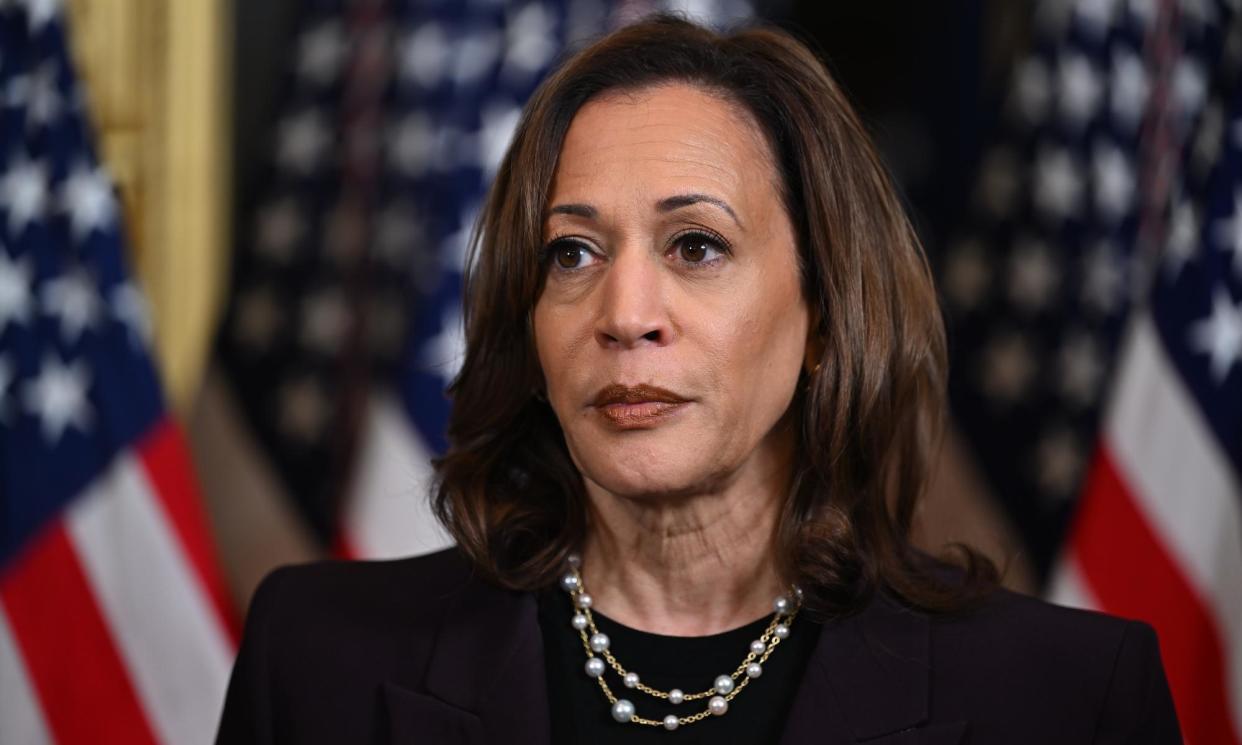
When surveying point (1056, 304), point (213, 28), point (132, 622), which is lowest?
point (132, 622)

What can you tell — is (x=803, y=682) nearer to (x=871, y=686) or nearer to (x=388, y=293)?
(x=871, y=686)

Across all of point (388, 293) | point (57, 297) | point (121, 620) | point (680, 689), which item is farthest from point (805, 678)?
point (388, 293)

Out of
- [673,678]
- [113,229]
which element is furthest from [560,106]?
[113,229]

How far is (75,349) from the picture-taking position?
8.78 ft

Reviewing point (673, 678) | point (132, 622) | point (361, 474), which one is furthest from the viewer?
point (361, 474)

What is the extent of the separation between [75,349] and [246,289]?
718 millimetres

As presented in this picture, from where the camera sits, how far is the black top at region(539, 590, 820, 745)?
1644 millimetres

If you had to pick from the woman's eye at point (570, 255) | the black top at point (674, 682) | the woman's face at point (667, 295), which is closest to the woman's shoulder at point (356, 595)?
the black top at point (674, 682)

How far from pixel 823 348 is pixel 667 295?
272 mm

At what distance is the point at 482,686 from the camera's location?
5.43 feet

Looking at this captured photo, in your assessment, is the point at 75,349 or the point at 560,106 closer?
the point at 560,106

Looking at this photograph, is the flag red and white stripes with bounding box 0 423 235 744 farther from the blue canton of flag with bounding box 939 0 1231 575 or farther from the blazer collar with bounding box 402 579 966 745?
the blue canton of flag with bounding box 939 0 1231 575

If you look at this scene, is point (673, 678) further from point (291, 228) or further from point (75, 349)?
point (291, 228)

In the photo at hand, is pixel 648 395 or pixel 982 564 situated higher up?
pixel 648 395
